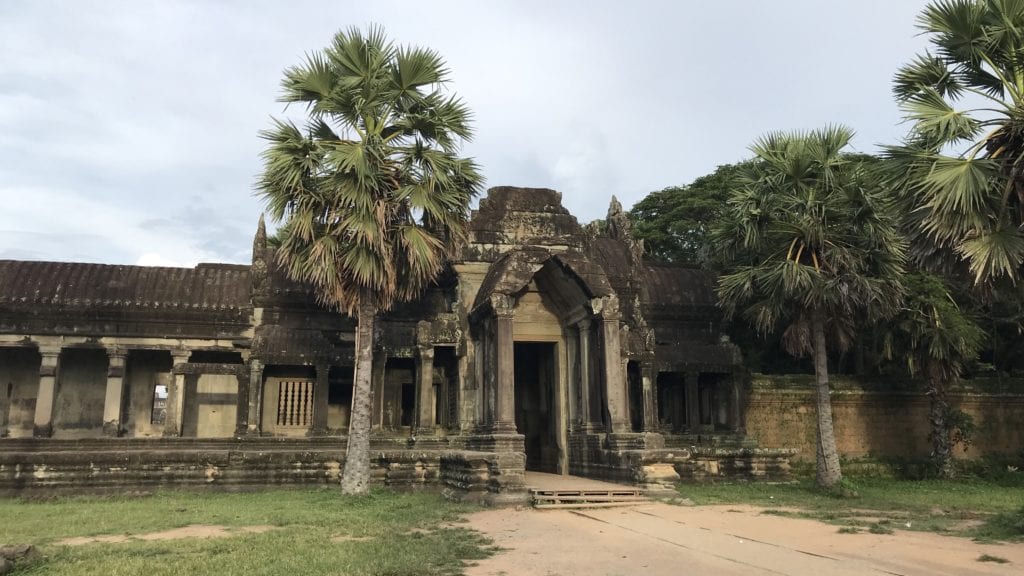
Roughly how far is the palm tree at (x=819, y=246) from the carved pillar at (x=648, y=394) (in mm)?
2945

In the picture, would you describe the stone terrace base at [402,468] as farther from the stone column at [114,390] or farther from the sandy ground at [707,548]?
the stone column at [114,390]

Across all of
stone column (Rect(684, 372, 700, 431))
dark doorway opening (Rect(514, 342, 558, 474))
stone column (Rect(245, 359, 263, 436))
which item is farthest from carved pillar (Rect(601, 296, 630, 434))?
stone column (Rect(245, 359, 263, 436))

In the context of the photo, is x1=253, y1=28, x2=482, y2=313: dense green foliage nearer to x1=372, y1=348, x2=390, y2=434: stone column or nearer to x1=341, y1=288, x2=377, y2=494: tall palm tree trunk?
Result: x1=341, y1=288, x2=377, y2=494: tall palm tree trunk

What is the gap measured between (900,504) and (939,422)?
8033mm

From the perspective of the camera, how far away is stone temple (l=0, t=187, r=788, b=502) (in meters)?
14.9

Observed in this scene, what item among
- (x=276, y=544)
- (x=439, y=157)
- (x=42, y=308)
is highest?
(x=439, y=157)

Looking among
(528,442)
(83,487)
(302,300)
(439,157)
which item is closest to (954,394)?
(528,442)

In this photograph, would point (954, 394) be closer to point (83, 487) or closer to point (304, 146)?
point (304, 146)

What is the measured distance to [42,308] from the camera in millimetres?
19953

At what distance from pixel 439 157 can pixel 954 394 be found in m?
18.7

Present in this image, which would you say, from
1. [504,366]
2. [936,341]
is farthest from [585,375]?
[936,341]

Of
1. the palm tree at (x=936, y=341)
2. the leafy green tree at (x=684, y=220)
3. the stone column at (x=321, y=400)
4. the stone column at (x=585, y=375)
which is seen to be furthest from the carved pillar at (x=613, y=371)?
the leafy green tree at (x=684, y=220)

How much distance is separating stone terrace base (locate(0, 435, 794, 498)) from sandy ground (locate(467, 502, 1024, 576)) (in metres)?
1.76

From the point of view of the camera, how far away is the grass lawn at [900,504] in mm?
10352
